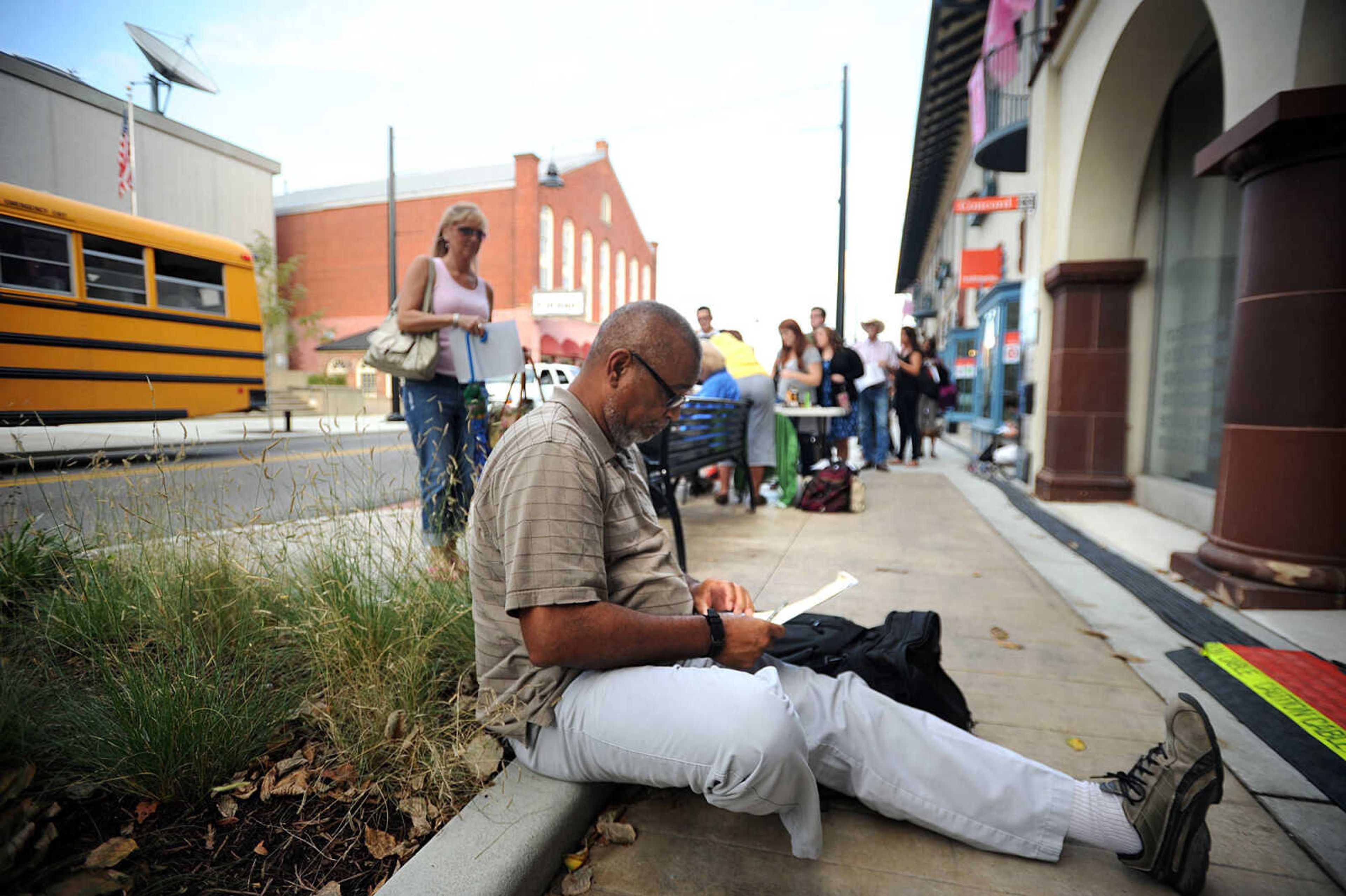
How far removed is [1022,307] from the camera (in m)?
8.69

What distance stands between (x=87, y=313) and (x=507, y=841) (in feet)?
7.70

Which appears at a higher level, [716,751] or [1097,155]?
[1097,155]

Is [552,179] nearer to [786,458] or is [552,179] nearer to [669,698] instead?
[786,458]

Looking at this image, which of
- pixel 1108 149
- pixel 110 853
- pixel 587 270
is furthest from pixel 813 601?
pixel 587 270

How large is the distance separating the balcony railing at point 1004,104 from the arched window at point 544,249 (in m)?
24.5

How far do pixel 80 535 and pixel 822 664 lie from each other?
8.47 feet

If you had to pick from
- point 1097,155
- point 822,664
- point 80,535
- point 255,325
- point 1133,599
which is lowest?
point 1133,599

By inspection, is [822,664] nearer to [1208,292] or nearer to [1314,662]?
[1314,662]

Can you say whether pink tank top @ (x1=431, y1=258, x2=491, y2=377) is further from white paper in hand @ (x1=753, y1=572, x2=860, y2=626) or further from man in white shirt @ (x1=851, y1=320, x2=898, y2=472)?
man in white shirt @ (x1=851, y1=320, x2=898, y2=472)

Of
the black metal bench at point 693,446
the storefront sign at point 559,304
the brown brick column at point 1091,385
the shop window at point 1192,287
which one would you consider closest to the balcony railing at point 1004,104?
the shop window at point 1192,287

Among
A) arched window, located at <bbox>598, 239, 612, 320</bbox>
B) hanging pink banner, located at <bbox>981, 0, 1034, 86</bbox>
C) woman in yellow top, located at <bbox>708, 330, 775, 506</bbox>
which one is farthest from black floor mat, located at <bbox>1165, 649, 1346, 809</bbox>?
arched window, located at <bbox>598, 239, 612, 320</bbox>

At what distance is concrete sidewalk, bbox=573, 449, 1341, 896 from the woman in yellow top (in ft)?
4.49

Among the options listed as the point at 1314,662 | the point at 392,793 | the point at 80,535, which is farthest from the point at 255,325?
the point at 1314,662

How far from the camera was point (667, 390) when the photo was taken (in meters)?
1.78
